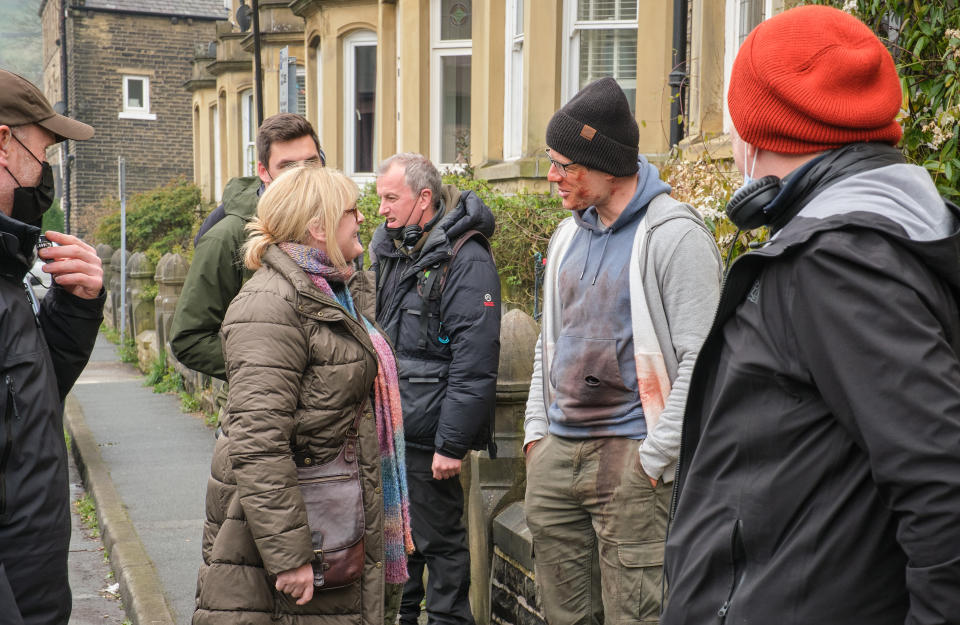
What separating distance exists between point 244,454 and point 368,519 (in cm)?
53

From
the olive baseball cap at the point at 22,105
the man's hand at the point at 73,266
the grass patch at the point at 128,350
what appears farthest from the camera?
the grass patch at the point at 128,350

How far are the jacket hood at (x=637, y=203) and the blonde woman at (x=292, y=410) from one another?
0.83m

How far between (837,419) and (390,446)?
2.25 m

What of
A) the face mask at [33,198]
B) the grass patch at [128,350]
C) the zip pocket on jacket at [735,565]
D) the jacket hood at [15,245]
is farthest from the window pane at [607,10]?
the zip pocket on jacket at [735,565]

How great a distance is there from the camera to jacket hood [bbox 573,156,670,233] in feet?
11.8

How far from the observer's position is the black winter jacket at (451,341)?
4.56 m

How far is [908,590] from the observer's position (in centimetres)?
164

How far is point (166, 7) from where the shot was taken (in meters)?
37.6

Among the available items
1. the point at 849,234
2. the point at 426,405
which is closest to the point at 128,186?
the point at 426,405

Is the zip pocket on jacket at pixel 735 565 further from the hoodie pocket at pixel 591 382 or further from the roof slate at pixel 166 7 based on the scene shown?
the roof slate at pixel 166 7

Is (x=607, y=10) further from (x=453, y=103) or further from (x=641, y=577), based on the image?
(x=641, y=577)

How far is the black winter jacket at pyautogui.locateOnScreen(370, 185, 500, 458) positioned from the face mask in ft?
6.32

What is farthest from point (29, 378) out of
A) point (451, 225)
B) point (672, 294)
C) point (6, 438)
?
point (451, 225)

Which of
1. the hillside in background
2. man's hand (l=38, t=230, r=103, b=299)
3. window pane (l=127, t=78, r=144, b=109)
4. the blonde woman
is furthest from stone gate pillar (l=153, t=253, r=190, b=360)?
the hillside in background
